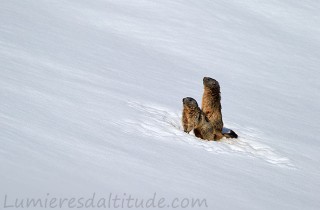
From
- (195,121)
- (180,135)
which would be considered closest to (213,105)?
(195,121)

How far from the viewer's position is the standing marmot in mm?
7836

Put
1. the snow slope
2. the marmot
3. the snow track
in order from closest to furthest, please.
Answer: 1. the snow slope
2. the snow track
3. the marmot

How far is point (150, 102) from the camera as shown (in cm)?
891

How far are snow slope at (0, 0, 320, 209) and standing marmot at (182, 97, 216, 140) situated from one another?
9.3 inches

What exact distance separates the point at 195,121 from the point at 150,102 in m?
1.25

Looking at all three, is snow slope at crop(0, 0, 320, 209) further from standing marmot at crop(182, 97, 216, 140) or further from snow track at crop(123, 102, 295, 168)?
standing marmot at crop(182, 97, 216, 140)

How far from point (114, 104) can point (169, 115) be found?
39.1 inches

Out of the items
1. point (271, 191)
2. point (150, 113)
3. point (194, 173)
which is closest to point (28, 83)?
point (150, 113)

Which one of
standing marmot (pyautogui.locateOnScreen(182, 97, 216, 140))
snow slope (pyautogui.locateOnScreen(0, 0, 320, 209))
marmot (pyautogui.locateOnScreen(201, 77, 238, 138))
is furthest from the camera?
marmot (pyautogui.locateOnScreen(201, 77, 238, 138))

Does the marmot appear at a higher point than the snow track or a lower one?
higher

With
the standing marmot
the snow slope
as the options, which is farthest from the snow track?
the standing marmot

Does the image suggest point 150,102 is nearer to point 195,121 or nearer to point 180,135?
point 195,121

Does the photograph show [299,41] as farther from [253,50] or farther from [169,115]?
[169,115]

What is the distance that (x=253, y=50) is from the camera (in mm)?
17859
